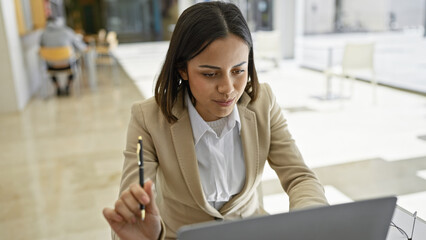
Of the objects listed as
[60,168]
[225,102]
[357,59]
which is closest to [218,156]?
[225,102]

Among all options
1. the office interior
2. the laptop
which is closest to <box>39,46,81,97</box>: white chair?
the office interior

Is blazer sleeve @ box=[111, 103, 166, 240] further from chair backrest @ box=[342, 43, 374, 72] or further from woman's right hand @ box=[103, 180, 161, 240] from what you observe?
chair backrest @ box=[342, 43, 374, 72]

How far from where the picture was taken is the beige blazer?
1212 millimetres

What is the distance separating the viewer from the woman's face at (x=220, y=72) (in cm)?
108

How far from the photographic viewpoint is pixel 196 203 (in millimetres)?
1239

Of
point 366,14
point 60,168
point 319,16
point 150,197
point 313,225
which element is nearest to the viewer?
point 313,225

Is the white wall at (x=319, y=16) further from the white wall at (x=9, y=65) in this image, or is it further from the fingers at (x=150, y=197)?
the fingers at (x=150, y=197)

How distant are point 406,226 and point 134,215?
74 cm

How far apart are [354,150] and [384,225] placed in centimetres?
353

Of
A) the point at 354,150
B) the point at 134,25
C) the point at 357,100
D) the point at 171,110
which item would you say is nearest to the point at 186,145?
the point at 171,110

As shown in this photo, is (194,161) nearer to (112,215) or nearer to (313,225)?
(112,215)

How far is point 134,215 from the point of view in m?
0.87

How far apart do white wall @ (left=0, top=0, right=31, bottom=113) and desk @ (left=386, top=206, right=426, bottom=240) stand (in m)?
6.34

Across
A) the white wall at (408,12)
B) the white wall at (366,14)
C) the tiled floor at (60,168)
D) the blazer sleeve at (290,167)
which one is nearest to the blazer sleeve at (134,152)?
the blazer sleeve at (290,167)
